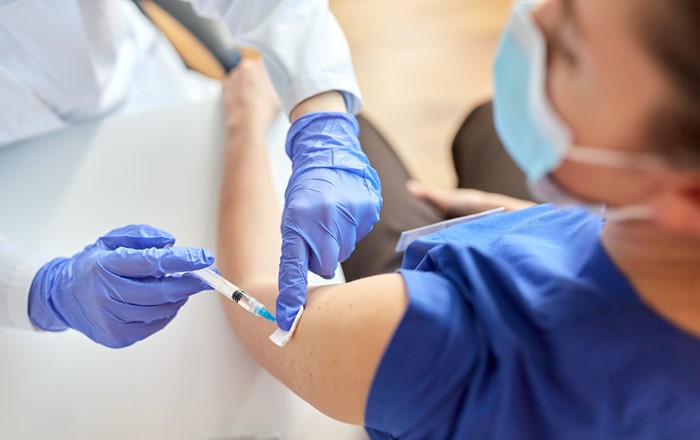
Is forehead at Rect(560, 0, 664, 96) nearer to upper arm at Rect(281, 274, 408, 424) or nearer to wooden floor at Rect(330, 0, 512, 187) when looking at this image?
upper arm at Rect(281, 274, 408, 424)

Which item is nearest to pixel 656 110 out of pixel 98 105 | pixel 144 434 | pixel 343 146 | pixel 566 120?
pixel 566 120

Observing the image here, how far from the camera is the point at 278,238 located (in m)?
0.86

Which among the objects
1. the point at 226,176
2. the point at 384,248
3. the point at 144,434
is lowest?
the point at 144,434

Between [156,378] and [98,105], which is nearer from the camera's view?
[156,378]

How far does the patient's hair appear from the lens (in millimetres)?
458

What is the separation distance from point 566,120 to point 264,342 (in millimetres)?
451

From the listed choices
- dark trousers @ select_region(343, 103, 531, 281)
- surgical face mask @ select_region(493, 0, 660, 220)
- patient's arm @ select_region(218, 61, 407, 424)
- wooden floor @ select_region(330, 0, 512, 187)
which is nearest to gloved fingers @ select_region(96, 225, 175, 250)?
patient's arm @ select_region(218, 61, 407, 424)

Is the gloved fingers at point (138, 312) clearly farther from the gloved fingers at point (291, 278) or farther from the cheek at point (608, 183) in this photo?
the cheek at point (608, 183)

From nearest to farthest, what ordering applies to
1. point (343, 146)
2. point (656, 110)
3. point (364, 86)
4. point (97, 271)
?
1. point (656, 110)
2. point (97, 271)
3. point (343, 146)
4. point (364, 86)

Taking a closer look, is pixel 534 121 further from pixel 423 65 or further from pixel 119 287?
pixel 423 65

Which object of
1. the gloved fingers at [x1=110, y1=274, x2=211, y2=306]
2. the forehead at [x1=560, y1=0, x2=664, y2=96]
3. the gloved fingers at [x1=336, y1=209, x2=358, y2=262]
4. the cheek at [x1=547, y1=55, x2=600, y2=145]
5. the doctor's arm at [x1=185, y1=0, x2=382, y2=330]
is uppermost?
Result: the forehead at [x1=560, y1=0, x2=664, y2=96]

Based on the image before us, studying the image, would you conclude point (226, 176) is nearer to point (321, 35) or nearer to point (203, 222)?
point (203, 222)

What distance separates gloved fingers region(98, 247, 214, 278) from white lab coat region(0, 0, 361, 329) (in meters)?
0.17

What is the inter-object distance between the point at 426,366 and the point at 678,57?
351 millimetres
